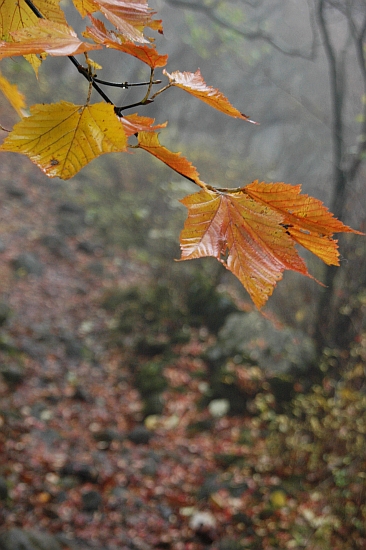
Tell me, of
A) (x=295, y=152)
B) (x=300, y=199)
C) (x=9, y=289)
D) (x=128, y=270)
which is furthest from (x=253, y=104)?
(x=300, y=199)

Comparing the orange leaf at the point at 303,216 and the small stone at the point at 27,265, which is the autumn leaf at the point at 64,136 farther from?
the small stone at the point at 27,265

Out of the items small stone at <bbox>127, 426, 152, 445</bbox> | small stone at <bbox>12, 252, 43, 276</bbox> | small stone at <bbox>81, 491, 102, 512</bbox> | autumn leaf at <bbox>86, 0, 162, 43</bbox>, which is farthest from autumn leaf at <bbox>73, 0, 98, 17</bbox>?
small stone at <bbox>12, 252, 43, 276</bbox>

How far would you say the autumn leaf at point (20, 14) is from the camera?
557 mm

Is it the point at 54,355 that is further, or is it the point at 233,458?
the point at 54,355

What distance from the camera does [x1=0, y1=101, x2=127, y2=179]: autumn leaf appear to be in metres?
0.44

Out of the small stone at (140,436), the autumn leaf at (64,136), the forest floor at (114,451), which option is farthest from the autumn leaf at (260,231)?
the small stone at (140,436)

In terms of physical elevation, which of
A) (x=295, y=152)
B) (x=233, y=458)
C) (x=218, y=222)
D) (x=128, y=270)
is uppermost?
(x=218, y=222)

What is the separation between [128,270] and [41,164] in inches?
251

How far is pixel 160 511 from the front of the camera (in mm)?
2891

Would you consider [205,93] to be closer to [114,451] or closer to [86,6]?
[86,6]

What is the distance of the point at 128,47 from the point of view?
1.44 feet

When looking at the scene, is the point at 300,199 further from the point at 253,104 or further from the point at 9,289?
the point at 253,104

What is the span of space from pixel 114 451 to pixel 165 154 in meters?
3.37

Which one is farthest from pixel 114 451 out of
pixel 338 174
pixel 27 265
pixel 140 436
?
pixel 338 174
